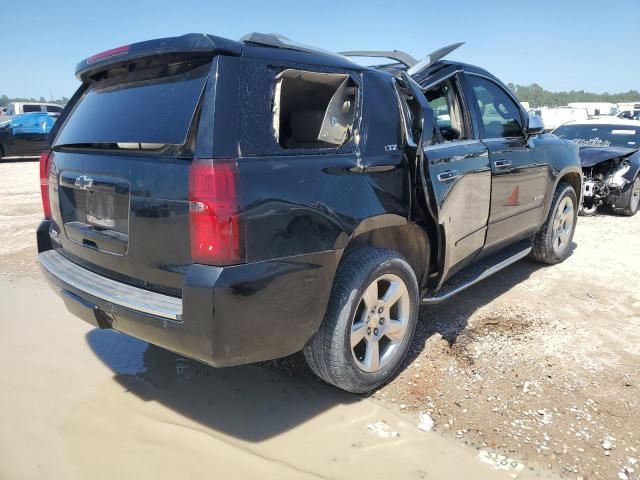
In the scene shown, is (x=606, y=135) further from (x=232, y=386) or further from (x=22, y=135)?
(x=22, y=135)

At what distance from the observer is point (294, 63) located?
2.47m

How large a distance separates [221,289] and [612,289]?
4128mm

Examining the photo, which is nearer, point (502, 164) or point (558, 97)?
point (502, 164)

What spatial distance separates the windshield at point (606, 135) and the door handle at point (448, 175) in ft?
21.7

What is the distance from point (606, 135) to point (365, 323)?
823 cm

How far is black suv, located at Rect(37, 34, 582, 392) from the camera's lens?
7.03ft

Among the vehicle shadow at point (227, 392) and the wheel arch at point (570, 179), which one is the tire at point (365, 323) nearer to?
the vehicle shadow at point (227, 392)

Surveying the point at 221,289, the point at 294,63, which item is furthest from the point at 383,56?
the point at 221,289

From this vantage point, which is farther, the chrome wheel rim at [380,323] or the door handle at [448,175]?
the door handle at [448,175]

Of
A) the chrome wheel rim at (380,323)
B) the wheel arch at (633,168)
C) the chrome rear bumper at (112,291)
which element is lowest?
the chrome wheel rim at (380,323)

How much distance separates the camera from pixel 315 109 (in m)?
3.18

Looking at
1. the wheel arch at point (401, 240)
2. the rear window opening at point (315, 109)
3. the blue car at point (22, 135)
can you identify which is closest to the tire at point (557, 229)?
the wheel arch at point (401, 240)

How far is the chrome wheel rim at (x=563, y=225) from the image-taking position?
17.1 ft

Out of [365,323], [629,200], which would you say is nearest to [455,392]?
[365,323]
